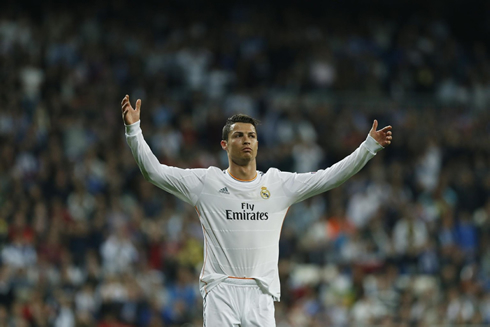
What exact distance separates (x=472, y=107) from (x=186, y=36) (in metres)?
7.62

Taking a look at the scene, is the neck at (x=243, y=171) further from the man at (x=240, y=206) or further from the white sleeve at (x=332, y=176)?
the white sleeve at (x=332, y=176)

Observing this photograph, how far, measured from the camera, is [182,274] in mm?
14867

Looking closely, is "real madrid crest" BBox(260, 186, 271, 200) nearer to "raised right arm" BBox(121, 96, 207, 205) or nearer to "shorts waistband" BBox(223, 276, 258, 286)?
"raised right arm" BBox(121, 96, 207, 205)

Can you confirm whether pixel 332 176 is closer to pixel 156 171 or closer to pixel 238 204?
pixel 238 204

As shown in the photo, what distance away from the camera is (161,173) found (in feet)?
22.9

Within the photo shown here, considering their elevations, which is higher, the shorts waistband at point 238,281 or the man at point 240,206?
the man at point 240,206

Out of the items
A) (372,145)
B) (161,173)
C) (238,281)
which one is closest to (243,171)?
(161,173)

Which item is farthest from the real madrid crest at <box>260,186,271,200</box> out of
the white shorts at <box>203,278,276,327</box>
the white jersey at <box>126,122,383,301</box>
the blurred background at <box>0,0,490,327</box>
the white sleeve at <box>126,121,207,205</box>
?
the blurred background at <box>0,0,490,327</box>

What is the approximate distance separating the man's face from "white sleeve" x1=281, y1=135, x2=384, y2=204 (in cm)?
44

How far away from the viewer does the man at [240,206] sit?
686 cm

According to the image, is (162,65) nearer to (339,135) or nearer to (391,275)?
(339,135)

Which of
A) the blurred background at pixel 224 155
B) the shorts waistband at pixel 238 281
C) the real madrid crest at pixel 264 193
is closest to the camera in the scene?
the shorts waistband at pixel 238 281

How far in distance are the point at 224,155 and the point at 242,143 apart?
34.4 ft

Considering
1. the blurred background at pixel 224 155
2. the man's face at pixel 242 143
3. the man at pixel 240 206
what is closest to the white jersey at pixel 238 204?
the man at pixel 240 206
